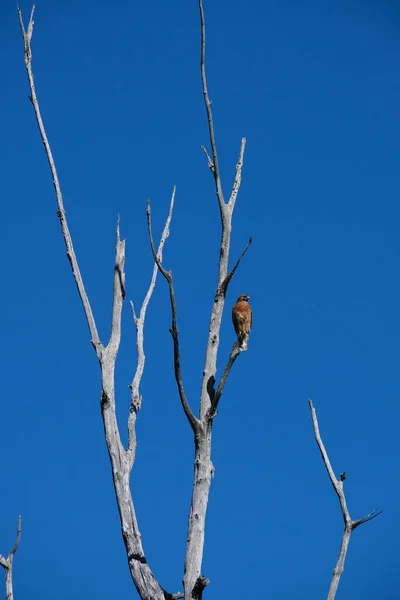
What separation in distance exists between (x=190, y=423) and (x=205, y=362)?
49cm

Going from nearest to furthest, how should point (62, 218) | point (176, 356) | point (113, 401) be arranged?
point (176, 356)
point (113, 401)
point (62, 218)

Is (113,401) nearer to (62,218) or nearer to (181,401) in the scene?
(181,401)

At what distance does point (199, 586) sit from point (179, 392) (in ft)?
4.19

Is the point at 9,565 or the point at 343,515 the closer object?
the point at 343,515

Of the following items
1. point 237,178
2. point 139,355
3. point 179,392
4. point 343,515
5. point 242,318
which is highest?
point 242,318

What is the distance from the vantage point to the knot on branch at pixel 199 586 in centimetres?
461

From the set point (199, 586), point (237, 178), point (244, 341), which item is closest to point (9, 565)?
point (199, 586)

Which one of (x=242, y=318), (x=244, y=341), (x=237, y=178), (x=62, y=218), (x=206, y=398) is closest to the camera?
(x=206, y=398)

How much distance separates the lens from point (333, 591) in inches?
199

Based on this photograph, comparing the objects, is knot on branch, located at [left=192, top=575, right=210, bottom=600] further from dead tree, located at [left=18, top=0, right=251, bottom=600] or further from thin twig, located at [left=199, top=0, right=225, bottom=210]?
thin twig, located at [left=199, top=0, right=225, bottom=210]

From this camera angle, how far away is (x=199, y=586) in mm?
4652

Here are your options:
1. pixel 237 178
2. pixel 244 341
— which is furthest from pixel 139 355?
pixel 237 178

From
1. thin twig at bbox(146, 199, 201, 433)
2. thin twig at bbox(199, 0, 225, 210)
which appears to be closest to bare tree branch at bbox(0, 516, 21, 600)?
thin twig at bbox(146, 199, 201, 433)

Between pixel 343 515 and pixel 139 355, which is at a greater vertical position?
pixel 139 355
